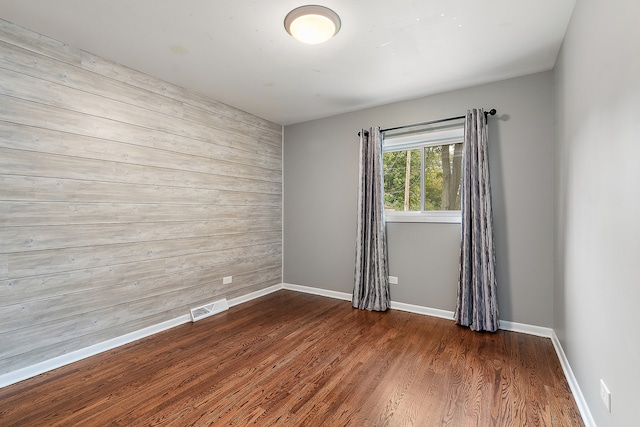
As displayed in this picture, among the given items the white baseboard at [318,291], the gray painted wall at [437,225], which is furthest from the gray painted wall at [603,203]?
the white baseboard at [318,291]

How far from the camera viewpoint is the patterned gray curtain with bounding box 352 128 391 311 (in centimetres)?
364

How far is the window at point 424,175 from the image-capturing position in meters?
3.42

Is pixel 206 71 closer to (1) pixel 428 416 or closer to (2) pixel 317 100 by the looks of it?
(2) pixel 317 100

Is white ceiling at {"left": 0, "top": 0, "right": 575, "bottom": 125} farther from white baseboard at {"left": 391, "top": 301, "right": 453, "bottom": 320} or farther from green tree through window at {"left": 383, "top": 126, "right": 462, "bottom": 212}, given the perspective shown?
white baseboard at {"left": 391, "top": 301, "right": 453, "bottom": 320}

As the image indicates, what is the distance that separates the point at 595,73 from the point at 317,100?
103 inches

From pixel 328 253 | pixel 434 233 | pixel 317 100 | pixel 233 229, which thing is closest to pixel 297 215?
pixel 328 253

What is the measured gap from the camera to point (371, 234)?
3729mm

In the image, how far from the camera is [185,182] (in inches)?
129

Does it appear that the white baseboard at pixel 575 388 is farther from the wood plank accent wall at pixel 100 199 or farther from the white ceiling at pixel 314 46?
the wood plank accent wall at pixel 100 199

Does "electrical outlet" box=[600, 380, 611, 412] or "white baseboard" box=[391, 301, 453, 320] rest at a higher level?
"electrical outlet" box=[600, 380, 611, 412]

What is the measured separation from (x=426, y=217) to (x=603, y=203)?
201 cm

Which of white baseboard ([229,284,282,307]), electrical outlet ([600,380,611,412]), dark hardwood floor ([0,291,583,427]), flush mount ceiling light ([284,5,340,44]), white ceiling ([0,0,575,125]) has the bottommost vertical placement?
dark hardwood floor ([0,291,583,427])

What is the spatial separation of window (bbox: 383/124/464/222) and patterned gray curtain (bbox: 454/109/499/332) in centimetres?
27

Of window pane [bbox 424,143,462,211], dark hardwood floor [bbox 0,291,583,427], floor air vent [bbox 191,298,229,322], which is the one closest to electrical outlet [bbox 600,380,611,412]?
dark hardwood floor [bbox 0,291,583,427]
